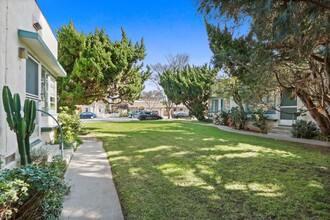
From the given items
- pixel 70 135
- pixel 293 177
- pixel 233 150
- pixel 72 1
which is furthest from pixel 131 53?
pixel 293 177

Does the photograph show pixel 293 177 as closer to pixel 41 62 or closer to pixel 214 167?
pixel 214 167

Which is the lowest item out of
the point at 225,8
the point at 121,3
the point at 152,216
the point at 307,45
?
the point at 152,216

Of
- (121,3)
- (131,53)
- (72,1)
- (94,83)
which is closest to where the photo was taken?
(72,1)

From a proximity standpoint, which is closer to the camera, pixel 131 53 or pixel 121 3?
pixel 121 3

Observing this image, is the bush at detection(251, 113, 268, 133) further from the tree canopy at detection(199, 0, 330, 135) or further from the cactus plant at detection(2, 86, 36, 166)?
the cactus plant at detection(2, 86, 36, 166)

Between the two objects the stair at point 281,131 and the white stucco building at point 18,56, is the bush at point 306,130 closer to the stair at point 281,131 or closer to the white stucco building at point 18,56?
the stair at point 281,131

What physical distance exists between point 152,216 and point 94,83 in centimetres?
1280

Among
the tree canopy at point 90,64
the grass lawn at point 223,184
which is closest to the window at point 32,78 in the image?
the grass lawn at point 223,184

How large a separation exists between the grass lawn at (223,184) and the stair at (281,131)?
511cm

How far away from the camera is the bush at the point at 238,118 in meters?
15.4

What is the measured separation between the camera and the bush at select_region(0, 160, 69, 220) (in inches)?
80.1

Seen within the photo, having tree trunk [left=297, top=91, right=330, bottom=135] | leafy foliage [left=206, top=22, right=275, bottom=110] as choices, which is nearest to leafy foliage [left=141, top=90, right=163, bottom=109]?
tree trunk [left=297, top=91, right=330, bottom=135]

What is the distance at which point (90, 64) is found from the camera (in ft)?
43.6

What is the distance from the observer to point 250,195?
3.96 metres
